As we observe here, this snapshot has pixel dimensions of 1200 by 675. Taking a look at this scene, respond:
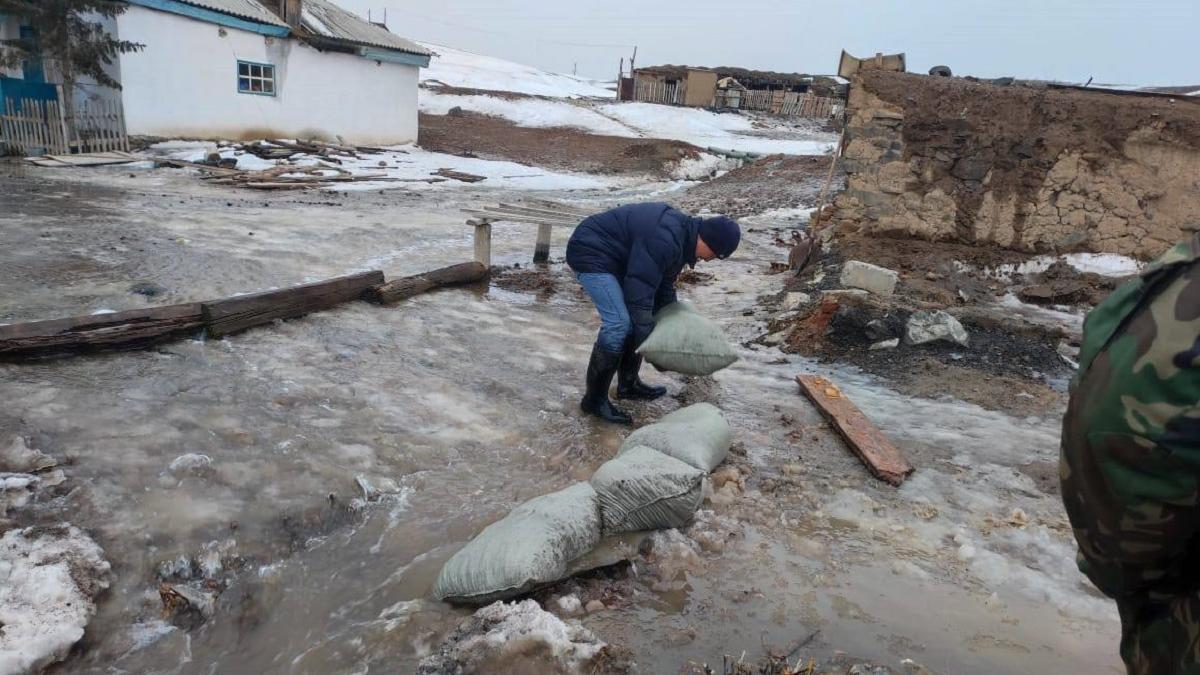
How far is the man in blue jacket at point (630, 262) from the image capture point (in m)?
3.63

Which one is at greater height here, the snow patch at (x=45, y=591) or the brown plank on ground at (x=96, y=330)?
the brown plank on ground at (x=96, y=330)

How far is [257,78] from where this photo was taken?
1633cm

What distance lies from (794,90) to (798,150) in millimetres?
14429

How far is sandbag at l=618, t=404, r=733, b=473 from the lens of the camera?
3.20 meters

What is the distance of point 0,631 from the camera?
198 cm

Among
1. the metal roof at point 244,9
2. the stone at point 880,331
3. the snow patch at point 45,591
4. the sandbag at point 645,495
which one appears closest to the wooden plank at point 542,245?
the stone at point 880,331

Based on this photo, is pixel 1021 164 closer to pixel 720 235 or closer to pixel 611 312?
pixel 720 235

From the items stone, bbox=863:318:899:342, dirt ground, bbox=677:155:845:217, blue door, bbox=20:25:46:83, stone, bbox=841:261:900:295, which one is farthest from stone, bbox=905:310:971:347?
blue door, bbox=20:25:46:83

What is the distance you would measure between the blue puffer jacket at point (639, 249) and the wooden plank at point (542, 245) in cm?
380

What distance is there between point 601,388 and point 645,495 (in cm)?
121

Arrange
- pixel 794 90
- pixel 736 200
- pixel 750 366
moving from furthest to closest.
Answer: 1. pixel 794 90
2. pixel 736 200
3. pixel 750 366

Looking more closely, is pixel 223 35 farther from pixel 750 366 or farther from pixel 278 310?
pixel 750 366

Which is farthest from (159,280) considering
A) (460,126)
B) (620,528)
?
(460,126)

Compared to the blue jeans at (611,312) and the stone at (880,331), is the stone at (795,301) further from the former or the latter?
the blue jeans at (611,312)
